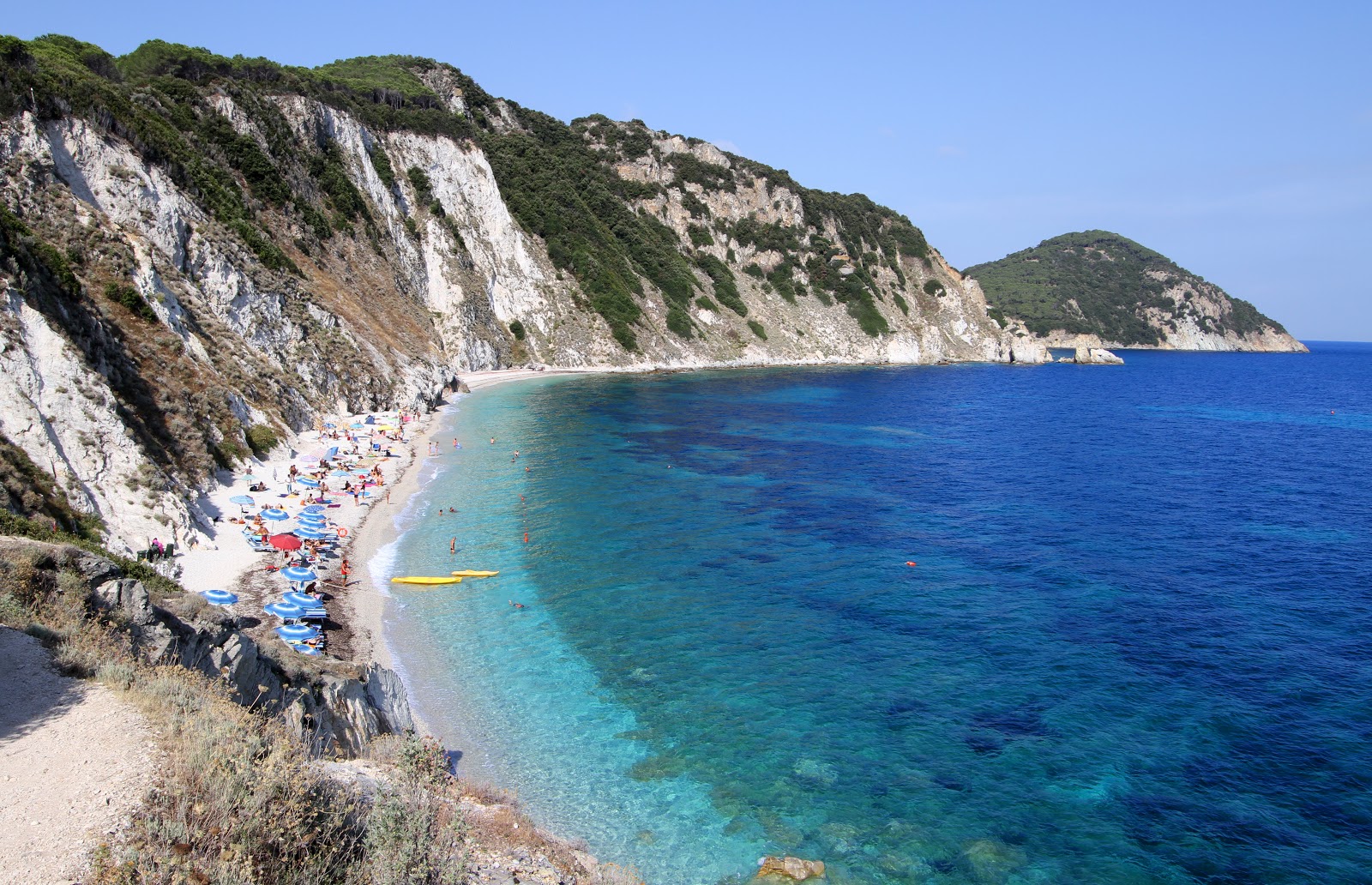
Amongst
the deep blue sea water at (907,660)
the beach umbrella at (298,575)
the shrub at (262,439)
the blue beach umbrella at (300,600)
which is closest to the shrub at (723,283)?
the deep blue sea water at (907,660)

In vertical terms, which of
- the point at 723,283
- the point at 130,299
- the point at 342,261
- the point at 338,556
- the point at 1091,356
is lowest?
the point at 338,556

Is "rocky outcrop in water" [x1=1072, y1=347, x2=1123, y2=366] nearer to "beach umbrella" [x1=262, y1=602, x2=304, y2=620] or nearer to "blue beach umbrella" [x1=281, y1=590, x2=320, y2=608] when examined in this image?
"blue beach umbrella" [x1=281, y1=590, x2=320, y2=608]

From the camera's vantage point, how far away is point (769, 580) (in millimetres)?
33062

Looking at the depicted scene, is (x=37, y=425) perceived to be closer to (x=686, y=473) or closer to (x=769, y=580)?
(x=769, y=580)

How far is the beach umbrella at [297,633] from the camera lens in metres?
24.8

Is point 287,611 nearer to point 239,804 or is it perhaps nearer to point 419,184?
point 239,804

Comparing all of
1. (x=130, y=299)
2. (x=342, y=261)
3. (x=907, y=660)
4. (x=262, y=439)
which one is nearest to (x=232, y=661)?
(x=907, y=660)

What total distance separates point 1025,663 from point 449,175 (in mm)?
98261

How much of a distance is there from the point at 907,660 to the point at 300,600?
2053cm

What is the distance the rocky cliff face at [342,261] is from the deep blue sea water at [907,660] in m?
13.3

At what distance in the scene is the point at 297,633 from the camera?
25.0m

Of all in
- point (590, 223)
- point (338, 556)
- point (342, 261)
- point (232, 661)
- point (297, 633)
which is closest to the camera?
point (232, 661)

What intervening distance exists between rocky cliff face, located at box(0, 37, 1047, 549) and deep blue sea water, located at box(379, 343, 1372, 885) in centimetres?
1334

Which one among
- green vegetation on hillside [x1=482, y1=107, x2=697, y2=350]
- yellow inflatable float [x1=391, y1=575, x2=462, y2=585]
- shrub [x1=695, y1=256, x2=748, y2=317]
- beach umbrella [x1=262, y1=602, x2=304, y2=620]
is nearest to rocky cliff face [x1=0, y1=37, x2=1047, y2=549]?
green vegetation on hillside [x1=482, y1=107, x2=697, y2=350]
